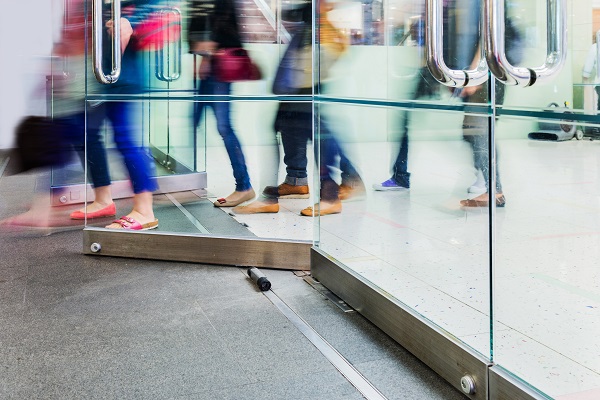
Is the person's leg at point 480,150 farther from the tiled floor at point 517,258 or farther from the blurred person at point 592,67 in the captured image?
the blurred person at point 592,67

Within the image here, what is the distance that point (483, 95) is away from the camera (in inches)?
71.2

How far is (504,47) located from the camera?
58.6 inches

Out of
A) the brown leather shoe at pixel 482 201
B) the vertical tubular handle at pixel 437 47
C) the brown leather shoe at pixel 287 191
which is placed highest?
the vertical tubular handle at pixel 437 47

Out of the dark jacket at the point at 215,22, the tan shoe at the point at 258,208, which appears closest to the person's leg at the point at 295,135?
the tan shoe at the point at 258,208

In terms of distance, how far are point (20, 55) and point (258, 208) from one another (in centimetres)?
511

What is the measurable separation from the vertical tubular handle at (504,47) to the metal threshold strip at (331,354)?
901 mm

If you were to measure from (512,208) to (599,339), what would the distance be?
352 mm

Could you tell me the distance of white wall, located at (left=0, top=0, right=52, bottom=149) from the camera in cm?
716

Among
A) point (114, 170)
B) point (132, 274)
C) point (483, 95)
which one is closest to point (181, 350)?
point (132, 274)

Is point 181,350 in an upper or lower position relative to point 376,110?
lower

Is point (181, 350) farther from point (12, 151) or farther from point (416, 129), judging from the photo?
point (12, 151)

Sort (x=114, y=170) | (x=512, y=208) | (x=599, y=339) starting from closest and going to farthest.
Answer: (x=599, y=339) → (x=512, y=208) → (x=114, y=170)

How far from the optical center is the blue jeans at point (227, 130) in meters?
3.31

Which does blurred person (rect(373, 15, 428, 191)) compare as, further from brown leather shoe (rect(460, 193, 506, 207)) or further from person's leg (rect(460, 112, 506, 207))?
brown leather shoe (rect(460, 193, 506, 207))
